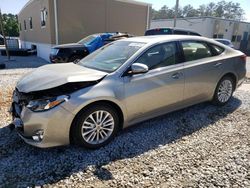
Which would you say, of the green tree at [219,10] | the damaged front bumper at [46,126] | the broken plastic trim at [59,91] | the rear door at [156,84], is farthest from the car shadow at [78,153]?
the green tree at [219,10]

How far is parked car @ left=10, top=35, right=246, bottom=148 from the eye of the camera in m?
2.80

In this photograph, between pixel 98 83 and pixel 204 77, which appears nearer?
pixel 98 83

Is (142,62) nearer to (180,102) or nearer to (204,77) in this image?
(180,102)

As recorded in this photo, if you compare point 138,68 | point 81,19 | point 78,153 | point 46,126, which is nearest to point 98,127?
point 78,153

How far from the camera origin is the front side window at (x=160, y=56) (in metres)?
3.52

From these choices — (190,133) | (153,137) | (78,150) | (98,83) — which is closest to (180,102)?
(190,133)

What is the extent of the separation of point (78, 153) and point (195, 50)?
9.45 ft

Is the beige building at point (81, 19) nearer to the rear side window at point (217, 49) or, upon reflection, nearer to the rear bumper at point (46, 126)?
the rear side window at point (217, 49)

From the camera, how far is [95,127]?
3113 millimetres

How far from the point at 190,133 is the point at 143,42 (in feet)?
5.82

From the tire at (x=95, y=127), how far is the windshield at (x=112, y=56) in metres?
0.67

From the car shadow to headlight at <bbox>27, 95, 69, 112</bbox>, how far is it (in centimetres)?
72

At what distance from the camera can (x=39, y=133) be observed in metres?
2.78

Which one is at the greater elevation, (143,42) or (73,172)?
(143,42)
